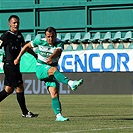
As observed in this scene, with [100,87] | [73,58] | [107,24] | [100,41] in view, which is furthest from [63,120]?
[107,24]

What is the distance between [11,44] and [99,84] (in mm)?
13657

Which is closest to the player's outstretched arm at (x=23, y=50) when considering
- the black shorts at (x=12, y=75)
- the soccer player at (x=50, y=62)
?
the soccer player at (x=50, y=62)

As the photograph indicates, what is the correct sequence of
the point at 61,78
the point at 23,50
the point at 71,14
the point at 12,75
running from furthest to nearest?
1. the point at 71,14
2. the point at 12,75
3. the point at 23,50
4. the point at 61,78

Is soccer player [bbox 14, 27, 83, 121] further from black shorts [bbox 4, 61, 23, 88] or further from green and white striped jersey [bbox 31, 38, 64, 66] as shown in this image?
black shorts [bbox 4, 61, 23, 88]

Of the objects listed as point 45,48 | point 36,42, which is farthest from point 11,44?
point 45,48

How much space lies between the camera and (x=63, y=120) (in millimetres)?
11156

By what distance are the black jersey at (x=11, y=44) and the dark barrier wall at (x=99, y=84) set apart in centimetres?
1325

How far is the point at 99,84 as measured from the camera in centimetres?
2591

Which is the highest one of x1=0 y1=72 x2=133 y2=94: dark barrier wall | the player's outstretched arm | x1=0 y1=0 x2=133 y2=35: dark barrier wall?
x1=0 y1=0 x2=133 y2=35: dark barrier wall

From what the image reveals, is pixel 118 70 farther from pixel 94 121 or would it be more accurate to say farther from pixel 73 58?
pixel 94 121

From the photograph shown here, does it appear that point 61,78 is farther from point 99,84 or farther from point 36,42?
point 99,84

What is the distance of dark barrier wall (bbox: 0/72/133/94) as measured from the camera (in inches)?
1006

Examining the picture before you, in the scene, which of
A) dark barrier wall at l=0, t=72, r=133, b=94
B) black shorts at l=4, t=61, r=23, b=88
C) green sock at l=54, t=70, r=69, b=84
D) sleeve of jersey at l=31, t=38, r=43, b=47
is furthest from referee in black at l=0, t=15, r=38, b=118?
dark barrier wall at l=0, t=72, r=133, b=94

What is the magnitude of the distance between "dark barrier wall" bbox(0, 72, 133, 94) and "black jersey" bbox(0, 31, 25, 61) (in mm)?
13252
